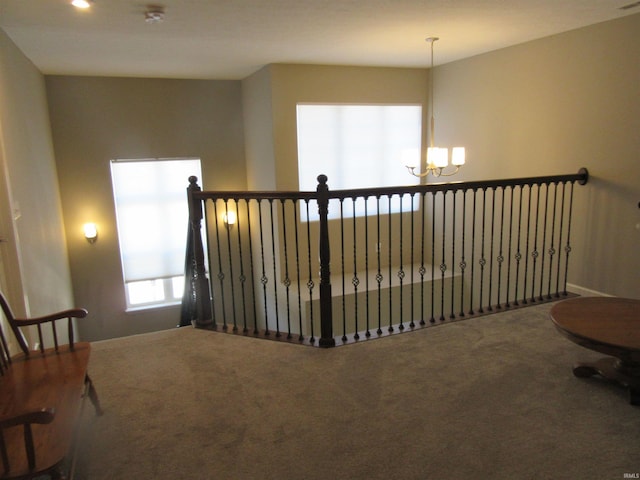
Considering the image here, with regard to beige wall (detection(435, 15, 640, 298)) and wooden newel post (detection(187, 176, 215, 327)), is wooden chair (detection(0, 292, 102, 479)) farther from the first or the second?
beige wall (detection(435, 15, 640, 298))

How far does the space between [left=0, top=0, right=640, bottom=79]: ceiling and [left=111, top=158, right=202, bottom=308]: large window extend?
56.8 inches

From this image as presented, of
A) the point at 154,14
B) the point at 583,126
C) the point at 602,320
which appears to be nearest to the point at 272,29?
the point at 154,14

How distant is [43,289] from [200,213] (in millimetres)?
1799

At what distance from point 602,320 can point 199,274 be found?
2.82 m

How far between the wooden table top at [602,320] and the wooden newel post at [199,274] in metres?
2.51

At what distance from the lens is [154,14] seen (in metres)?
3.37

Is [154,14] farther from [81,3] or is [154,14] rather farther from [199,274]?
[199,274]

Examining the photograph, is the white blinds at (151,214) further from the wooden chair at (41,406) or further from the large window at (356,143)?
the wooden chair at (41,406)

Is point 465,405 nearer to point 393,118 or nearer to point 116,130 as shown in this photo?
point 393,118

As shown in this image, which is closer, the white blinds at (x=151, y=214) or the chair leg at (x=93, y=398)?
the chair leg at (x=93, y=398)

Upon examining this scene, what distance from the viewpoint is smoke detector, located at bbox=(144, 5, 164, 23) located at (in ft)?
10.8

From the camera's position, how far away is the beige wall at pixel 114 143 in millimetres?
6102

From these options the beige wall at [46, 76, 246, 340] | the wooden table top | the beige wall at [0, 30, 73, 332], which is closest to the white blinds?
the beige wall at [46, 76, 246, 340]

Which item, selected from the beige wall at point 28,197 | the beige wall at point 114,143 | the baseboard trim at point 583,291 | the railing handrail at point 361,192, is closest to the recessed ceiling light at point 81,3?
the beige wall at point 28,197
